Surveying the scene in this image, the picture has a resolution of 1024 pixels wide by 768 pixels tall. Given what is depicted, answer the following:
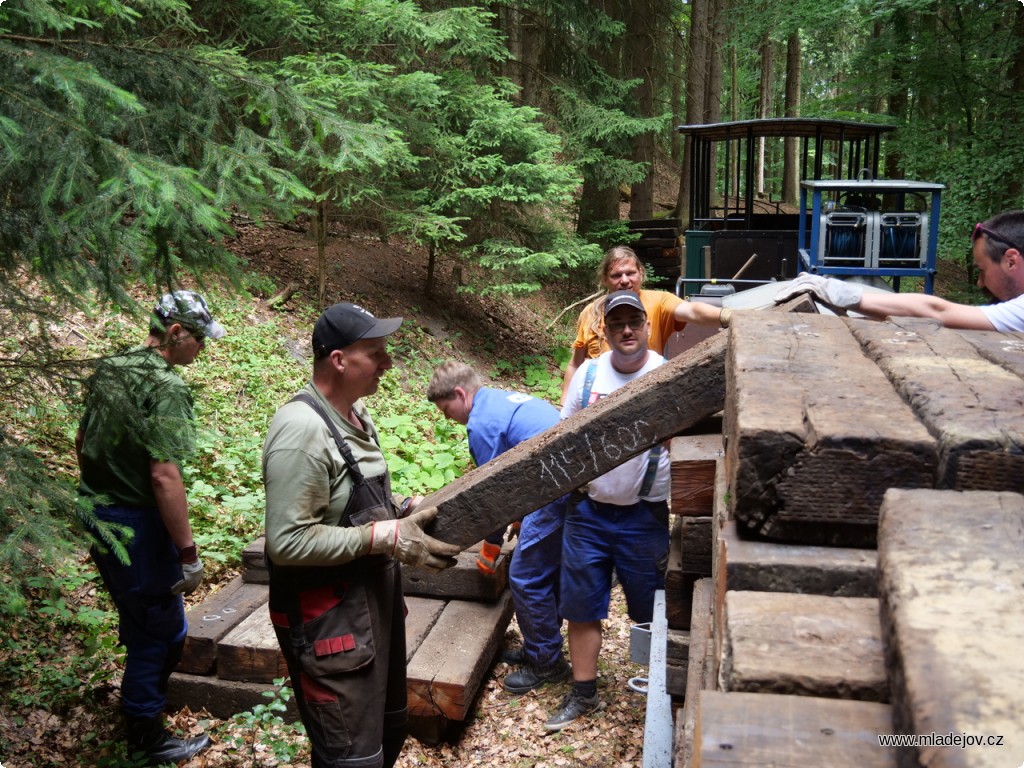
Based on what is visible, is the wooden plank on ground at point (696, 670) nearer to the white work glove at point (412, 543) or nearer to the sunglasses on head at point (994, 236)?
the white work glove at point (412, 543)

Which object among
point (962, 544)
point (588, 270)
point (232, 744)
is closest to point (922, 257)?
point (588, 270)

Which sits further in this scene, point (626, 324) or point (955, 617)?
point (626, 324)

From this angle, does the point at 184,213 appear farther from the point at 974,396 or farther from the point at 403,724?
the point at 974,396

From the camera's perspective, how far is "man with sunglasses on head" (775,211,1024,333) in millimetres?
2855

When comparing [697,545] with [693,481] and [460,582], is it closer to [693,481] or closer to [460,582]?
[693,481]

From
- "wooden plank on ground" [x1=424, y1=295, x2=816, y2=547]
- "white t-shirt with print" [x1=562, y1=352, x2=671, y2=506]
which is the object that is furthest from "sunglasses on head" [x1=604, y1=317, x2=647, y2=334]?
"wooden plank on ground" [x1=424, y1=295, x2=816, y2=547]

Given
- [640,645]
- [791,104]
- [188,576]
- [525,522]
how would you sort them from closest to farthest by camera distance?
1. [640,645]
2. [188,576]
3. [525,522]
4. [791,104]

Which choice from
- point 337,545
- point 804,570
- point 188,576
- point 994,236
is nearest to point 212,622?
point 188,576

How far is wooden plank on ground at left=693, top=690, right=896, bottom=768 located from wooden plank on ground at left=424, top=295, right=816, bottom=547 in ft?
5.28

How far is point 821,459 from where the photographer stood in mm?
1371

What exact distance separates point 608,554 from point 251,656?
2.03m

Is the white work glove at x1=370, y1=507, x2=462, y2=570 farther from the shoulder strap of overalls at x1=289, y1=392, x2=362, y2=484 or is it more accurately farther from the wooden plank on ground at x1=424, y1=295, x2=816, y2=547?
the shoulder strap of overalls at x1=289, y1=392, x2=362, y2=484

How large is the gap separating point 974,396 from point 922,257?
875 cm

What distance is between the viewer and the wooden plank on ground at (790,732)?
104cm
